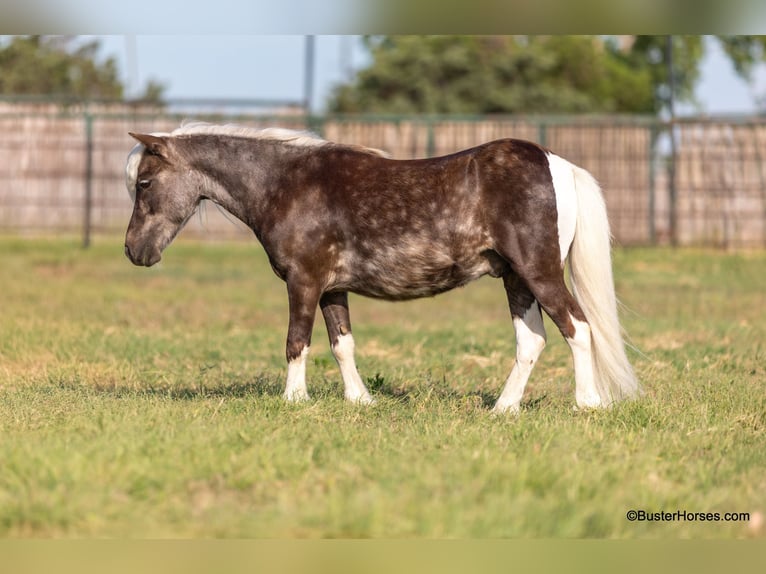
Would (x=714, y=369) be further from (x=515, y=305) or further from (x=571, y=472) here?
(x=571, y=472)

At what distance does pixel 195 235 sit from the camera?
75.9ft

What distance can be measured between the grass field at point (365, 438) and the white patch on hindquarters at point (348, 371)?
0.16m

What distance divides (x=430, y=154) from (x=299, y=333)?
1574cm

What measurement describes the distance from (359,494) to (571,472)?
3.51 ft

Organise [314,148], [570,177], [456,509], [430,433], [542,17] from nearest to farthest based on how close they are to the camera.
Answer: [456,509] → [542,17] → [430,433] → [570,177] → [314,148]

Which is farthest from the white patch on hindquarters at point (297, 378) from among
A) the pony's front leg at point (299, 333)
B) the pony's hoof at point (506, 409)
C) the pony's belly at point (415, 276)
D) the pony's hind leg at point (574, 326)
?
the pony's hind leg at point (574, 326)

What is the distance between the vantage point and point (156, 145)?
7316 millimetres

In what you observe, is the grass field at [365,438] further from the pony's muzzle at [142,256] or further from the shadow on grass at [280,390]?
the pony's muzzle at [142,256]

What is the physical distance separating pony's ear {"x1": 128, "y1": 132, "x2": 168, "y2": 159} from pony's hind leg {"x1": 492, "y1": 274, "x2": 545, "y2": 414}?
256 centimetres

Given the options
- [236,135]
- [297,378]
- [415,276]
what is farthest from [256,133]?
[297,378]

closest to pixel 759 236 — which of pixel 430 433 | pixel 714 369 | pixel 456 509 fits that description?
pixel 714 369

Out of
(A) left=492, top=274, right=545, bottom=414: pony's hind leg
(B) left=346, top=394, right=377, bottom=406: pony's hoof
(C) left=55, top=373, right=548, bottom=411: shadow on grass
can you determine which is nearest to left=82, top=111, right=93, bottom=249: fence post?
(C) left=55, top=373, right=548, bottom=411: shadow on grass

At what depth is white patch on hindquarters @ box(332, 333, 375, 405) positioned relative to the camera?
7328mm

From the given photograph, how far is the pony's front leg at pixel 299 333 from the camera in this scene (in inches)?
280
